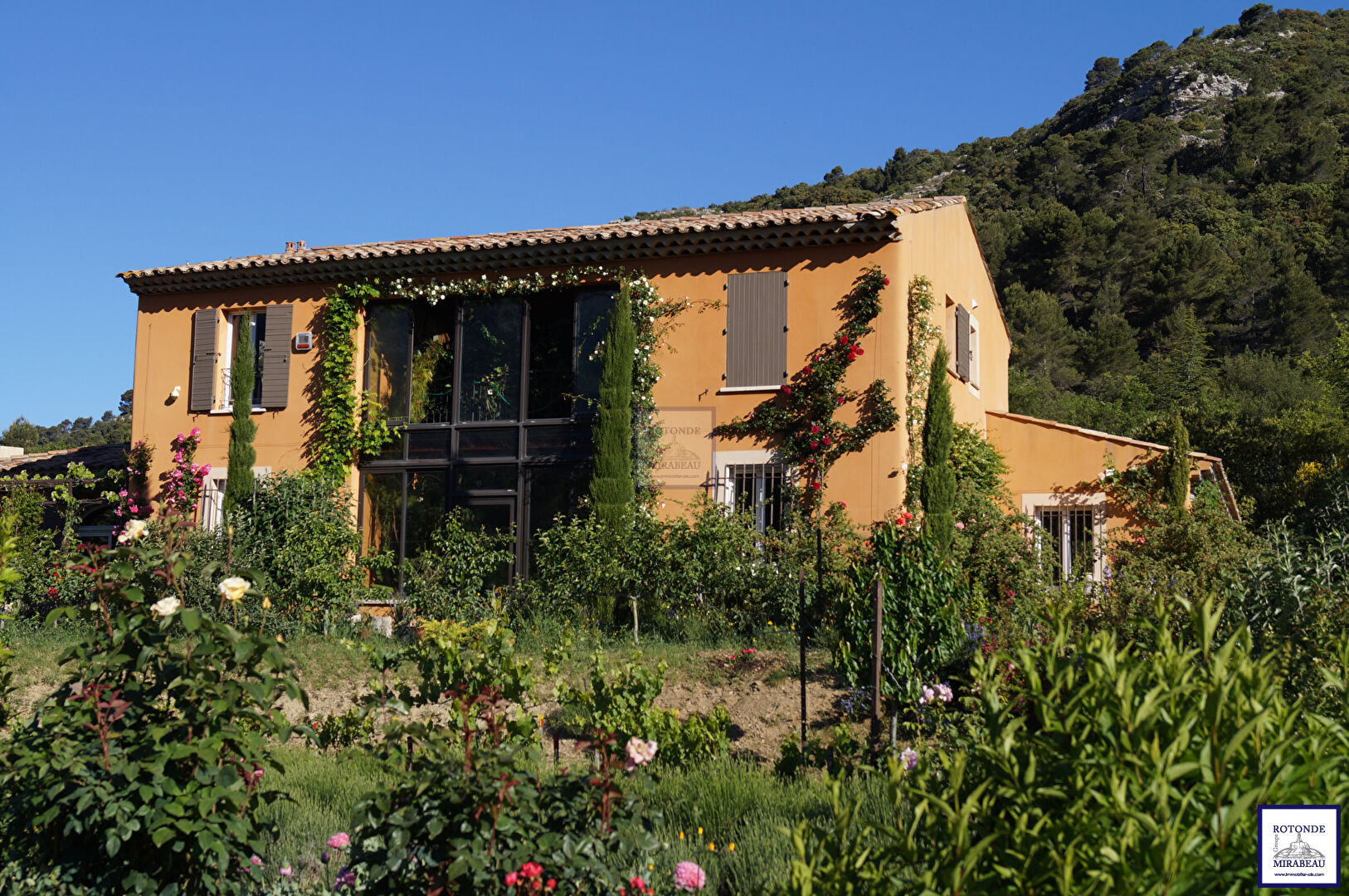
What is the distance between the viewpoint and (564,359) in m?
15.3

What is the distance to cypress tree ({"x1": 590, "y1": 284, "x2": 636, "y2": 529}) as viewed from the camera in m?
13.5

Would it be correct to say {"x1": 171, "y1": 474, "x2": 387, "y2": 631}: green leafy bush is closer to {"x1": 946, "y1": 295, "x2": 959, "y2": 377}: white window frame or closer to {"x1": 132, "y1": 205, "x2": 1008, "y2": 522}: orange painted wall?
{"x1": 132, "y1": 205, "x2": 1008, "y2": 522}: orange painted wall

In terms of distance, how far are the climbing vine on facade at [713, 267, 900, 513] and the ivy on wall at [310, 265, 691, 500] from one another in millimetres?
1945

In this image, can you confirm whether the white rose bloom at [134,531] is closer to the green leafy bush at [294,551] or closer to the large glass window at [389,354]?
the green leafy bush at [294,551]

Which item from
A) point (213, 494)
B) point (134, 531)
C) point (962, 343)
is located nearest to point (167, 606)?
point (134, 531)

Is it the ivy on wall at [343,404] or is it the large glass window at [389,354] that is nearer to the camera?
the ivy on wall at [343,404]

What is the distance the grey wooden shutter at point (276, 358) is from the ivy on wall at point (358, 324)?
584mm

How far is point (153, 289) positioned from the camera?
16.8 m

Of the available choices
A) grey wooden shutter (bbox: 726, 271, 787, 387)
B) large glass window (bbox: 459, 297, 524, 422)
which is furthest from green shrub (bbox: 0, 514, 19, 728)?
large glass window (bbox: 459, 297, 524, 422)

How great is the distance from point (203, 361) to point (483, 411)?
4747 mm

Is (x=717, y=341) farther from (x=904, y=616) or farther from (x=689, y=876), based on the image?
(x=689, y=876)

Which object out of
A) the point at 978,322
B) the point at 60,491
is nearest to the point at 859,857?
the point at 978,322

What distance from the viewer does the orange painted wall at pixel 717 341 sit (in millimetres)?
13320

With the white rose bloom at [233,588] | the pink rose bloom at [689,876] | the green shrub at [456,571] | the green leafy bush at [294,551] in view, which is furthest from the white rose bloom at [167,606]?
the green leafy bush at [294,551]
